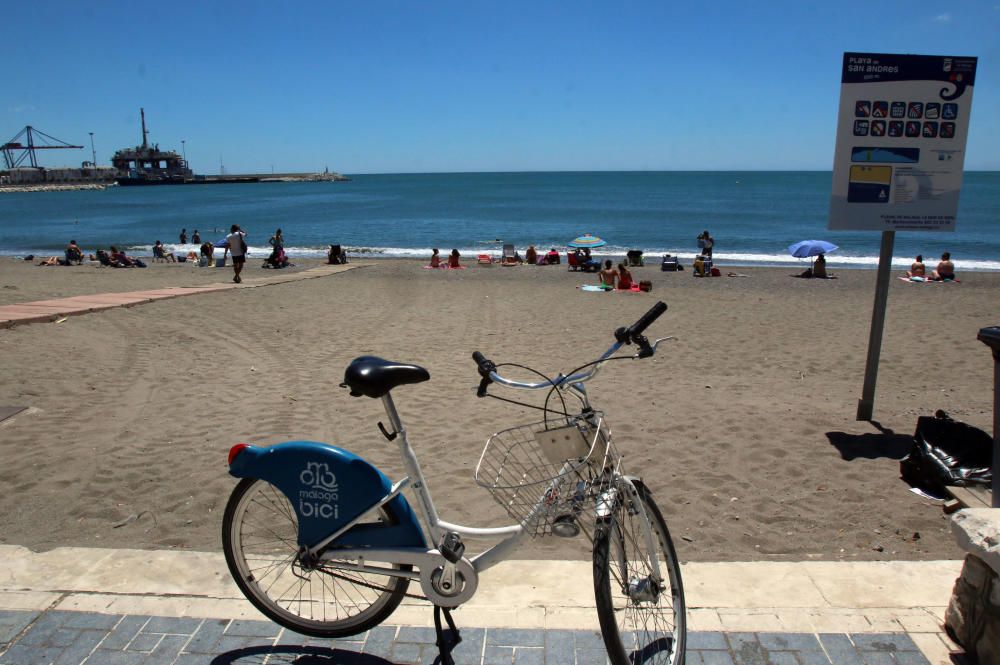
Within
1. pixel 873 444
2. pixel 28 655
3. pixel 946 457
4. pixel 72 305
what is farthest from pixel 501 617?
pixel 72 305

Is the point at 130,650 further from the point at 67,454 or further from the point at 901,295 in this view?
the point at 901,295

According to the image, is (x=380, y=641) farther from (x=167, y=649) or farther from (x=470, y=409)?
(x=470, y=409)

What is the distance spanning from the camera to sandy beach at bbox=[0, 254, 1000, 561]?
13.8 feet

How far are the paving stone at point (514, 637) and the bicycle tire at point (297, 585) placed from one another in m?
0.40

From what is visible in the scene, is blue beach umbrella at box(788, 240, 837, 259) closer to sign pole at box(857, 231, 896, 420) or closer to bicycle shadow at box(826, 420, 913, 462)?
sign pole at box(857, 231, 896, 420)

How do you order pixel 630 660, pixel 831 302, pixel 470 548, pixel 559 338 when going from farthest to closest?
pixel 831 302 → pixel 559 338 → pixel 470 548 → pixel 630 660

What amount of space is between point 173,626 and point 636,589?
6.24 feet

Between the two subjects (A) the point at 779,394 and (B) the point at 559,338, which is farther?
(B) the point at 559,338

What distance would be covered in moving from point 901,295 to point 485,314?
11.1 m

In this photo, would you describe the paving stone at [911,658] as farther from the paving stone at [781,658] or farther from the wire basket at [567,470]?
the wire basket at [567,470]

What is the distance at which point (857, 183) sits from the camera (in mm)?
5914

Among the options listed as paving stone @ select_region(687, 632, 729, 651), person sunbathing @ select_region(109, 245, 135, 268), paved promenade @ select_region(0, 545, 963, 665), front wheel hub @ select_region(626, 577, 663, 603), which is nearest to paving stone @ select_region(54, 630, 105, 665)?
paved promenade @ select_region(0, 545, 963, 665)

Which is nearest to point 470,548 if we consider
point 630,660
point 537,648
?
point 537,648

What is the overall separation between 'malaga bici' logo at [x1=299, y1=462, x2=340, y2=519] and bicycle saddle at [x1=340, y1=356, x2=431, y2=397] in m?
0.35
